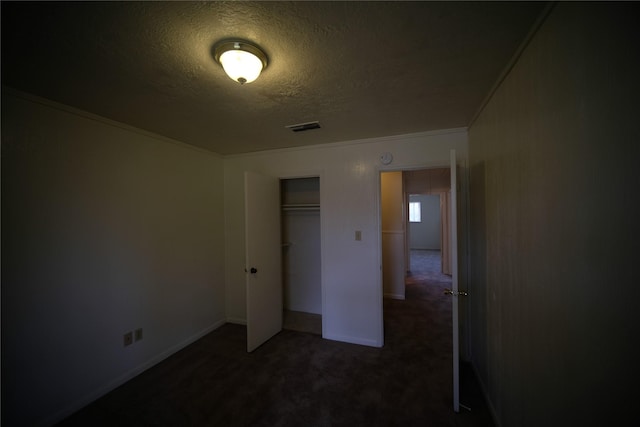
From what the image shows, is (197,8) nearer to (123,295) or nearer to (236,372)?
(123,295)

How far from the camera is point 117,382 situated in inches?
83.2

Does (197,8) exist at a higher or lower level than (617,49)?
higher

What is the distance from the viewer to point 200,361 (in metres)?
2.46

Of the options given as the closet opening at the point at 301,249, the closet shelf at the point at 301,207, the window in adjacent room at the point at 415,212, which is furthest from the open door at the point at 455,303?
the window in adjacent room at the point at 415,212

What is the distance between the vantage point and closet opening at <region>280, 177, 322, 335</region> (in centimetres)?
360

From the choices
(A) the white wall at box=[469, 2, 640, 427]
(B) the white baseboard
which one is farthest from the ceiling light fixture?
(B) the white baseboard

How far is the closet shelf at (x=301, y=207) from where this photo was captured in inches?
134

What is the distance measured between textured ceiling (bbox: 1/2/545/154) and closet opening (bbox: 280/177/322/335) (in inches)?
61.6

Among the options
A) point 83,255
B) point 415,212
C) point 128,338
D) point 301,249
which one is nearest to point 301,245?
point 301,249

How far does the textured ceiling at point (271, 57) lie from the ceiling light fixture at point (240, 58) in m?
0.04

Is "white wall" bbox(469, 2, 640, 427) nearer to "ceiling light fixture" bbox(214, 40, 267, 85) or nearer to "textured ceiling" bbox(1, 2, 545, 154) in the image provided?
"textured ceiling" bbox(1, 2, 545, 154)

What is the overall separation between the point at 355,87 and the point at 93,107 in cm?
209

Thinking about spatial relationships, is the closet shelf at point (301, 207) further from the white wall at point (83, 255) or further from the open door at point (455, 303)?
the open door at point (455, 303)

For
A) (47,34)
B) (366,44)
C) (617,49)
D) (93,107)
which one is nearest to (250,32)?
(366,44)
